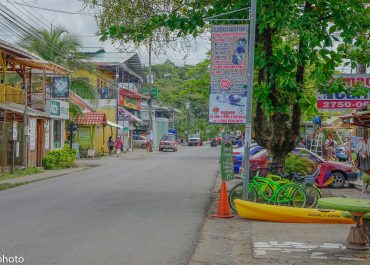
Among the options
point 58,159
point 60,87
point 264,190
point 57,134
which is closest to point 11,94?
point 60,87

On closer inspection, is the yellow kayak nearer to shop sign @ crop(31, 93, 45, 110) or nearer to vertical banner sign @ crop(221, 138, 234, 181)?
vertical banner sign @ crop(221, 138, 234, 181)

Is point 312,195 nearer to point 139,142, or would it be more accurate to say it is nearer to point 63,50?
point 63,50

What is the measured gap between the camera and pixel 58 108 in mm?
33750

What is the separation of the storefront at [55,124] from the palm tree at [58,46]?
3.48 meters

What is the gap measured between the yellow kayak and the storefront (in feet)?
70.4

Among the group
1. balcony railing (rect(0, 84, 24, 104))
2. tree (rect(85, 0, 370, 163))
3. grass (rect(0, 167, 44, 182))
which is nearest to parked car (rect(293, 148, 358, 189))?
tree (rect(85, 0, 370, 163))

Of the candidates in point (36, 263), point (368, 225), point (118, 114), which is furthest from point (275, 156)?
point (118, 114)

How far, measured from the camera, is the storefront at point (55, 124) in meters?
32.7

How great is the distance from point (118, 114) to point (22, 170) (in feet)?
89.0

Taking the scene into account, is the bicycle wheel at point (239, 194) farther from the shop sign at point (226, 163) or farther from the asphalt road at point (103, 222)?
the asphalt road at point (103, 222)

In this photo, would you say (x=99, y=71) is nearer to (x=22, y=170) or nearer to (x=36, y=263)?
(x=22, y=170)

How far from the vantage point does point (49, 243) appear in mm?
9695

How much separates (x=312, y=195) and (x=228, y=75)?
3.61 meters

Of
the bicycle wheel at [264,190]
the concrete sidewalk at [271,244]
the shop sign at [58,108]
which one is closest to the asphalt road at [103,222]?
the concrete sidewalk at [271,244]
